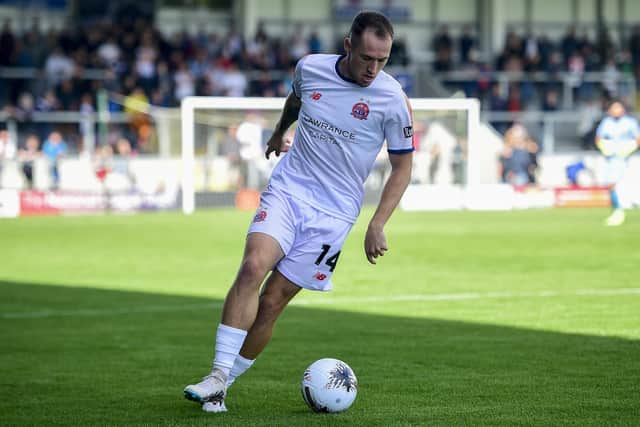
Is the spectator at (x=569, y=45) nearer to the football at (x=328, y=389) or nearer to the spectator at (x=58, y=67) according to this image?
the spectator at (x=58, y=67)

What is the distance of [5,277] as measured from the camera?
15.2 meters

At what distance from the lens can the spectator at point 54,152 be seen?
95.0ft

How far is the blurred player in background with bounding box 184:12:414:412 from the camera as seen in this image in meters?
6.28

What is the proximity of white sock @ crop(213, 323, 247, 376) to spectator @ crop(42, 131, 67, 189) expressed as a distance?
23.5 metres

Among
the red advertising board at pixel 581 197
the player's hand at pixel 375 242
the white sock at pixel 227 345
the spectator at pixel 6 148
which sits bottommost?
the red advertising board at pixel 581 197

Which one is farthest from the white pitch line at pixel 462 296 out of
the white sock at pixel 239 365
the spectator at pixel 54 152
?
the spectator at pixel 54 152

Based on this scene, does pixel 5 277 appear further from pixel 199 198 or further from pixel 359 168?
pixel 199 198

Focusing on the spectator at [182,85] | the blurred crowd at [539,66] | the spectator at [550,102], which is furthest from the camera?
the blurred crowd at [539,66]

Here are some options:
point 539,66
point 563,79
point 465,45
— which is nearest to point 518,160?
point 563,79

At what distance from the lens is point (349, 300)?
12.5 meters

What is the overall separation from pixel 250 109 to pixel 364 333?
54.8 feet

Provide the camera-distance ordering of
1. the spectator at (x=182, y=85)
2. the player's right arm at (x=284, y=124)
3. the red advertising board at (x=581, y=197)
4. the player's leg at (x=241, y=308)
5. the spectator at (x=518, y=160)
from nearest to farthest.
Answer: the player's leg at (x=241, y=308) < the player's right arm at (x=284, y=124) < the red advertising board at (x=581, y=197) < the spectator at (x=518, y=160) < the spectator at (x=182, y=85)

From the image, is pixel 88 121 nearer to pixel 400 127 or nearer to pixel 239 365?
pixel 239 365

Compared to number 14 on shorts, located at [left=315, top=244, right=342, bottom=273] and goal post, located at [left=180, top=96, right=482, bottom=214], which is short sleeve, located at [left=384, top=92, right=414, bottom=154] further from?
goal post, located at [left=180, top=96, right=482, bottom=214]
